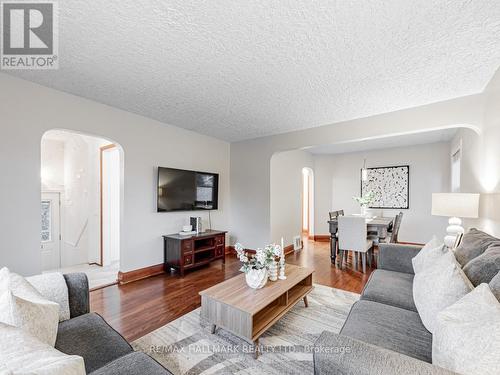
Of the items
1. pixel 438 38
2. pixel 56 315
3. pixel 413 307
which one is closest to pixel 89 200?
pixel 56 315

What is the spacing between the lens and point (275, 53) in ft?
6.18

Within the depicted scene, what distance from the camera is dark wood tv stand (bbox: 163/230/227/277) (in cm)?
343

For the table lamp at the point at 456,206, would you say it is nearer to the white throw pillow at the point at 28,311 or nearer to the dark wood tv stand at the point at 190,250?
the dark wood tv stand at the point at 190,250

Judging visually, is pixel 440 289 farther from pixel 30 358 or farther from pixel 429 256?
pixel 30 358

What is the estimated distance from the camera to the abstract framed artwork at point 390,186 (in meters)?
5.51

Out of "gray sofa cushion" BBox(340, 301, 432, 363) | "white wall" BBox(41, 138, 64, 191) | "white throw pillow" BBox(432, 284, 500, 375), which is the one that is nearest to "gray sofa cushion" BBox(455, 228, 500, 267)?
"gray sofa cushion" BBox(340, 301, 432, 363)

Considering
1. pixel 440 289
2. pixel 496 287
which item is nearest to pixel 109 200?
pixel 440 289

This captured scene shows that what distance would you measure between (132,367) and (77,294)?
84 centimetres

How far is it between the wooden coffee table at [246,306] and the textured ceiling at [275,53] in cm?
204

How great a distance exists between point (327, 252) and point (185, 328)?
12.3ft

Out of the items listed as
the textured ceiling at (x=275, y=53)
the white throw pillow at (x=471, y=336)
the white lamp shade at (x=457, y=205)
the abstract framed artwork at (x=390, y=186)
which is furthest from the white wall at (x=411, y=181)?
the white throw pillow at (x=471, y=336)

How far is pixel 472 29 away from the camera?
1604 millimetres

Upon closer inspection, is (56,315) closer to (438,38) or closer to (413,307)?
(413,307)

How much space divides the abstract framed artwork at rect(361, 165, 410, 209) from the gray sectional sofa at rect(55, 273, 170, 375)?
6.05 meters
